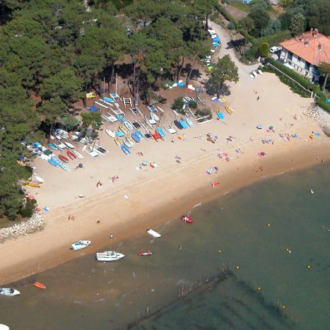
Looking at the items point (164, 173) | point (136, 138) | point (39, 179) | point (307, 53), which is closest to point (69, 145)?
point (39, 179)

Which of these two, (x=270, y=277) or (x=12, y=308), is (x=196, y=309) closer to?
(x=270, y=277)

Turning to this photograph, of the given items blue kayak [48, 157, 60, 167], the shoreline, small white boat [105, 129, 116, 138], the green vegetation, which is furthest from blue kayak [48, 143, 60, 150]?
the shoreline

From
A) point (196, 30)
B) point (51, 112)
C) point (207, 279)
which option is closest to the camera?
point (207, 279)

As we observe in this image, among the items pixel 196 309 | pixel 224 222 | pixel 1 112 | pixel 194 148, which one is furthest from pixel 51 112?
pixel 196 309

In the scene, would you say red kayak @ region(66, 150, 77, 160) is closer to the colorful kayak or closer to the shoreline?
the shoreline

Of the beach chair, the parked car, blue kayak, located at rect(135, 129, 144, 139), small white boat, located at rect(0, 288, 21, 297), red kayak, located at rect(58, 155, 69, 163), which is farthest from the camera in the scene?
the parked car

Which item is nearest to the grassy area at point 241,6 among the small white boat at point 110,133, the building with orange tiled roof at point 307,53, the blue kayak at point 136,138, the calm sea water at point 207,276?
the building with orange tiled roof at point 307,53
